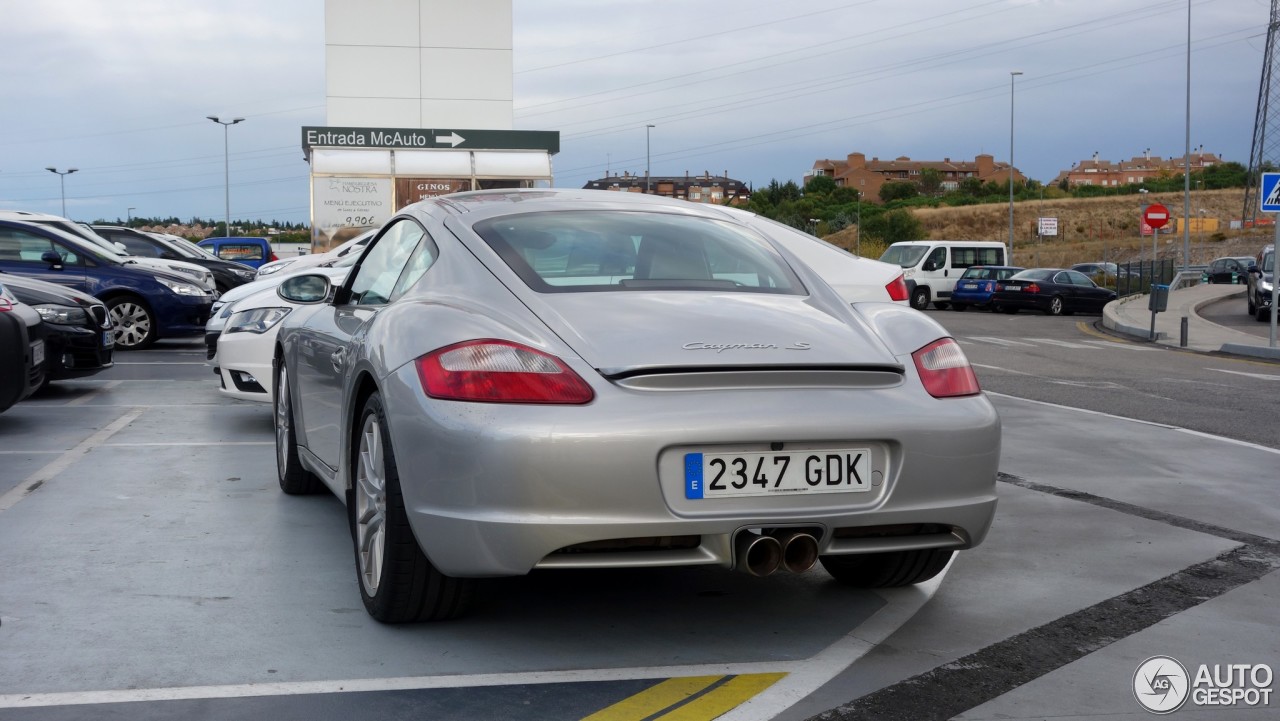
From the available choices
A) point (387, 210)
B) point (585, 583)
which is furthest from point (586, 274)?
point (387, 210)

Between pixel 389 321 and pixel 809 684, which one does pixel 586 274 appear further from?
pixel 809 684

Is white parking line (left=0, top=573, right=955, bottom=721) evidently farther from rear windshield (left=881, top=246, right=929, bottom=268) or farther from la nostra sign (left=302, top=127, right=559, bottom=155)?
rear windshield (left=881, top=246, right=929, bottom=268)

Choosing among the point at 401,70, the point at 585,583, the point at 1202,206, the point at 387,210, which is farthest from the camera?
the point at 1202,206

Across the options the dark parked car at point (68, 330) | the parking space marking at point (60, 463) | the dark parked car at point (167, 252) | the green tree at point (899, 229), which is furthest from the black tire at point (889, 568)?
the green tree at point (899, 229)

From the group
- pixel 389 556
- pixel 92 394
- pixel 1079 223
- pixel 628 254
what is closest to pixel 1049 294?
pixel 92 394

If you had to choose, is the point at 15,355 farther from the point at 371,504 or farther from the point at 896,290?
the point at 896,290

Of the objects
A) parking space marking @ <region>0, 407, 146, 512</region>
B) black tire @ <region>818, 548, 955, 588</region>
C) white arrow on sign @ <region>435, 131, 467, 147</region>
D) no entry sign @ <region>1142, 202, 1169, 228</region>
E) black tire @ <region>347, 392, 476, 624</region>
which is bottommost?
parking space marking @ <region>0, 407, 146, 512</region>

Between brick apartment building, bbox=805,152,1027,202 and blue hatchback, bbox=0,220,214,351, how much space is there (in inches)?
5624

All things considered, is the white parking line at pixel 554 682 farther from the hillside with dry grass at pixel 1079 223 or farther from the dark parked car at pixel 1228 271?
the hillside with dry grass at pixel 1079 223

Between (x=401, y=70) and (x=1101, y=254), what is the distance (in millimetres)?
61795

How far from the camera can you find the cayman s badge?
3660 mm

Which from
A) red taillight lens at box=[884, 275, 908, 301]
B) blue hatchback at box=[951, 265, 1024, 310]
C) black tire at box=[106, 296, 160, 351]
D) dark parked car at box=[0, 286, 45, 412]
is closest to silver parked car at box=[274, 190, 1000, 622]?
red taillight lens at box=[884, 275, 908, 301]

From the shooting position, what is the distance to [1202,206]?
391 ft

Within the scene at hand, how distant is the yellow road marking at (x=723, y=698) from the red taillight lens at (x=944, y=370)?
39.1 inches
